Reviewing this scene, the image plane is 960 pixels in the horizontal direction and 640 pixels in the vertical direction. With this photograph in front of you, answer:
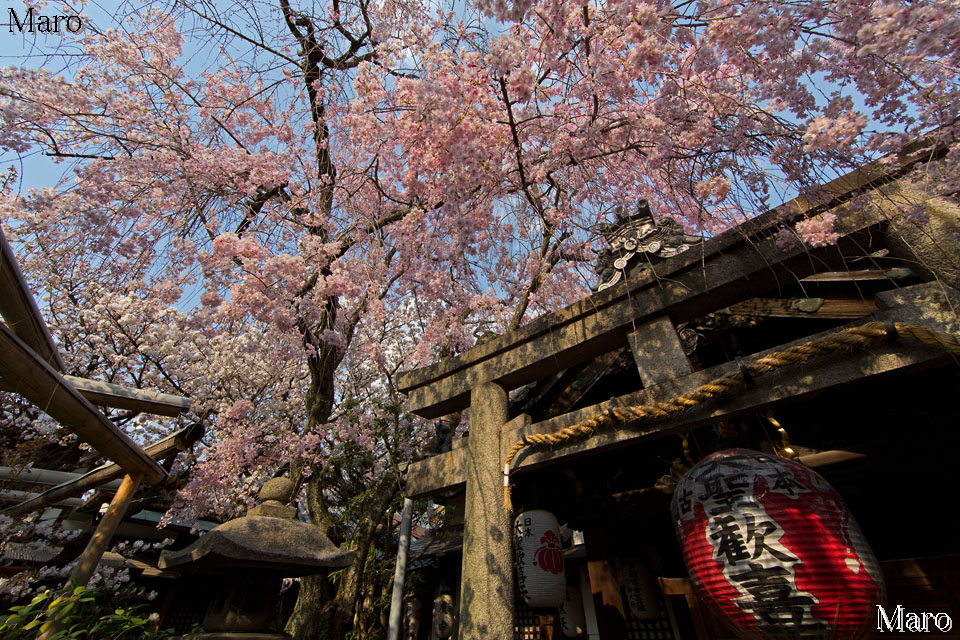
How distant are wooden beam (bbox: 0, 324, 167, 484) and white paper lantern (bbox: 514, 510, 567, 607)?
4.85 m

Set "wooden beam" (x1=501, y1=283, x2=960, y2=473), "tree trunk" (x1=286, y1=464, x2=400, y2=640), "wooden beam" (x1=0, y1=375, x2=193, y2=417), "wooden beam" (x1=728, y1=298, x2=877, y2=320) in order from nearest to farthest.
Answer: "wooden beam" (x1=501, y1=283, x2=960, y2=473), "wooden beam" (x1=728, y1=298, x2=877, y2=320), "wooden beam" (x1=0, y1=375, x2=193, y2=417), "tree trunk" (x1=286, y1=464, x2=400, y2=640)

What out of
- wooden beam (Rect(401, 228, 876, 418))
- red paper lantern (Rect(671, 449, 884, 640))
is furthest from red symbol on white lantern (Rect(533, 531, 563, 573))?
red paper lantern (Rect(671, 449, 884, 640))

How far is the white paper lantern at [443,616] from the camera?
9.49 metres

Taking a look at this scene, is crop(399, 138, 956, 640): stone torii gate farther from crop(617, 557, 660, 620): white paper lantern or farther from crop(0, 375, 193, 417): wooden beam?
crop(0, 375, 193, 417): wooden beam

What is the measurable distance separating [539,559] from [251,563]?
9.19 feet

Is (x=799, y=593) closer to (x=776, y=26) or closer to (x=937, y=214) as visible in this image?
(x=937, y=214)

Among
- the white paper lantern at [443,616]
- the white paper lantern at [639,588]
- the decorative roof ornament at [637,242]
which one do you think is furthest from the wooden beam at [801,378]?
the white paper lantern at [443,616]

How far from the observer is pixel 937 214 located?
9.50ft

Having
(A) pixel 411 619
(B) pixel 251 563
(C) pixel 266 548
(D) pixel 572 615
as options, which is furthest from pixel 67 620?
(A) pixel 411 619

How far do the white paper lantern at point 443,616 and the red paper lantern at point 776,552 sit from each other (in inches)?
352

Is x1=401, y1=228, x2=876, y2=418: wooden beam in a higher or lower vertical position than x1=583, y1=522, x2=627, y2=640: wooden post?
higher

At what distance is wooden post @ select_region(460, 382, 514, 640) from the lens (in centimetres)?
339

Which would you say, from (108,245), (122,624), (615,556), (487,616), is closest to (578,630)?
(615,556)

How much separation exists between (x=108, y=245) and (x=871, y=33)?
345 inches
